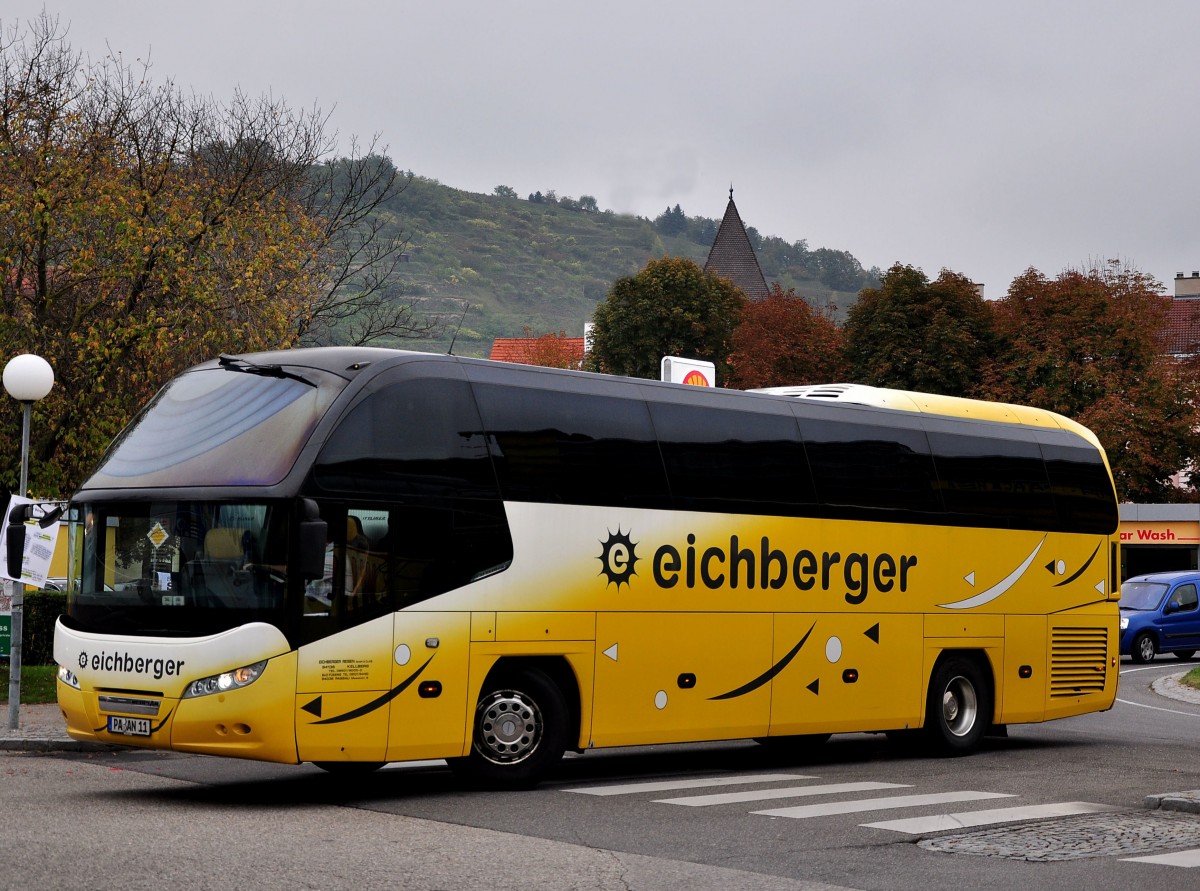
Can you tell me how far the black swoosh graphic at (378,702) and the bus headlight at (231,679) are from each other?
569 millimetres

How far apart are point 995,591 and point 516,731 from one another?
6915mm

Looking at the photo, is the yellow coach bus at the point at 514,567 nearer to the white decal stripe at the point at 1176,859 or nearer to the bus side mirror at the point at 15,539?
the bus side mirror at the point at 15,539

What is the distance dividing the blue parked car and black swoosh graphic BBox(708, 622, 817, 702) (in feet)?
75.5

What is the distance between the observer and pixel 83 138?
26.6m

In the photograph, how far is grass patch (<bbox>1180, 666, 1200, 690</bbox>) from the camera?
29.1 m

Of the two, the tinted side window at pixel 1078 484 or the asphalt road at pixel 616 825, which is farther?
the tinted side window at pixel 1078 484

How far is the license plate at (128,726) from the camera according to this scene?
38.9 ft

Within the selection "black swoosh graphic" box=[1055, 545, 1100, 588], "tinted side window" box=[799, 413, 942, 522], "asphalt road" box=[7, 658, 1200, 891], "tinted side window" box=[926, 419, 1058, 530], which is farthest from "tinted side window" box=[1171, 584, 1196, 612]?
"tinted side window" box=[799, 413, 942, 522]

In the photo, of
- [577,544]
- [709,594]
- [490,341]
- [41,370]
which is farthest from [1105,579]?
[490,341]

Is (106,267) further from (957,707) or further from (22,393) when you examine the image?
(957,707)

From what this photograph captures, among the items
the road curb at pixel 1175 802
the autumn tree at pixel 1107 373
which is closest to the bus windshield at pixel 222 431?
the road curb at pixel 1175 802

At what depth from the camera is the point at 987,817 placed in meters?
11.8

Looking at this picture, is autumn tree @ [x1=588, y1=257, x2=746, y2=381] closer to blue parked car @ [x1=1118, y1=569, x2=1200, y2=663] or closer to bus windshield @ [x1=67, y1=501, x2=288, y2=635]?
blue parked car @ [x1=1118, y1=569, x2=1200, y2=663]

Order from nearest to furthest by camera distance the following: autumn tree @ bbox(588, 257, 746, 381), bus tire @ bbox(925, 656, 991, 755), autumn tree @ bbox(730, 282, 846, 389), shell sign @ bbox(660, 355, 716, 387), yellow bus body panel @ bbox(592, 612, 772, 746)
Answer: yellow bus body panel @ bbox(592, 612, 772, 746), bus tire @ bbox(925, 656, 991, 755), shell sign @ bbox(660, 355, 716, 387), autumn tree @ bbox(730, 282, 846, 389), autumn tree @ bbox(588, 257, 746, 381)
